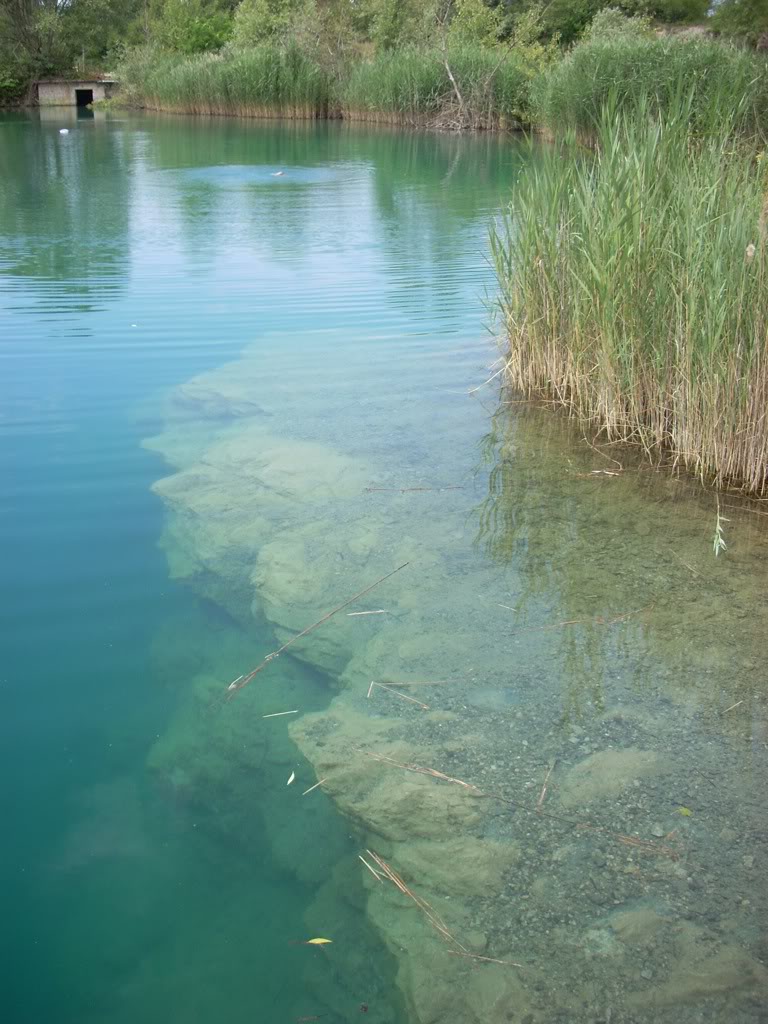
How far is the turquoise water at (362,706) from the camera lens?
5.57 ft

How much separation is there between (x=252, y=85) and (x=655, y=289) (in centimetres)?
2171

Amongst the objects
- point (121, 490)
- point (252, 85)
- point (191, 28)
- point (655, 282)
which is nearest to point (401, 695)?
point (121, 490)

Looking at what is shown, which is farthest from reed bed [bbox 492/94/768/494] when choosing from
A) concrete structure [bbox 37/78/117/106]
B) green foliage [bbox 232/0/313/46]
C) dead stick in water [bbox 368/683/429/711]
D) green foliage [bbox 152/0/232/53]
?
green foliage [bbox 152/0/232/53]

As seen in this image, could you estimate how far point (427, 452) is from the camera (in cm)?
395

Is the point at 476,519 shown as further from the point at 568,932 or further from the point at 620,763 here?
the point at 568,932

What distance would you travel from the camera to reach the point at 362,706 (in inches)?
93.3

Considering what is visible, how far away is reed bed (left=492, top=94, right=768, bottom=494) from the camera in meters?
3.28

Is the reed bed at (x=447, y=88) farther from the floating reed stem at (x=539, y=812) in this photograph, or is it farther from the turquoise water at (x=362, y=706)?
the floating reed stem at (x=539, y=812)

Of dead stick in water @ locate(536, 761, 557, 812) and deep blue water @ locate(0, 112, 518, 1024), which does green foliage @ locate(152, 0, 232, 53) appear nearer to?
deep blue water @ locate(0, 112, 518, 1024)

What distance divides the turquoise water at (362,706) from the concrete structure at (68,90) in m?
30.6

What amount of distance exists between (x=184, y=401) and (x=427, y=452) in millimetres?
1367

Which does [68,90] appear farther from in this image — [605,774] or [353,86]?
[605,774]

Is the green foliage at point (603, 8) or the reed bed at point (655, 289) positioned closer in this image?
the reed bed at point (655, 289)

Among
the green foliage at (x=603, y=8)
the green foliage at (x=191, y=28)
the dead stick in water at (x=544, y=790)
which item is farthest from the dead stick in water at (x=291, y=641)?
the green foliage at (x=191, y=28)
